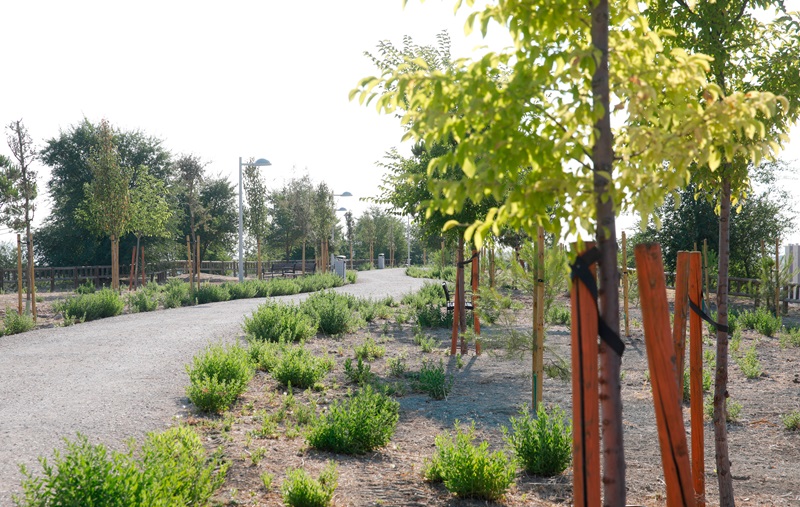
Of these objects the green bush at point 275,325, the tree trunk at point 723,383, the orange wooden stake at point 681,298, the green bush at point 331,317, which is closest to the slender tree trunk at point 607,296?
the orange wooden stake at point 681,298

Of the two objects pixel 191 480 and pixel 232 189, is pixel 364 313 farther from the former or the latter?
pixel 232 189

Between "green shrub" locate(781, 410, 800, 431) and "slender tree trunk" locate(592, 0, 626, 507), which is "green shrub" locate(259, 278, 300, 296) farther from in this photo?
"slender tree trunk" locate(592, 0, 626, 507)

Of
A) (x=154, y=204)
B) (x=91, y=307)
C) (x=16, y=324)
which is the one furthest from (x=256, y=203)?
(x=16, y=324)

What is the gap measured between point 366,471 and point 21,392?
448 centimetres

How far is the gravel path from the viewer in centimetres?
548

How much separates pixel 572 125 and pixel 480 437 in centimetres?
393

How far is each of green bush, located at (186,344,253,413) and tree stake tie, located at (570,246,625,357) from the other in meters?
4.42

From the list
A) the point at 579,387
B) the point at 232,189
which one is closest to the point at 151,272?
the point at 232,189

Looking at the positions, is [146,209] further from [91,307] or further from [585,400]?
[585,400]

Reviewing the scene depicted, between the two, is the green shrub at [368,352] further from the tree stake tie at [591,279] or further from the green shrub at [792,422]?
the tree stake tie at [591,279]

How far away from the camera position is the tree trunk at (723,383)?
380cm

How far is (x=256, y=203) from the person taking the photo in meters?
32.9

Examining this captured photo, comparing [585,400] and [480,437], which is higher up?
[585,400]

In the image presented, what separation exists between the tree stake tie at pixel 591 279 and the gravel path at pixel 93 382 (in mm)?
3596
